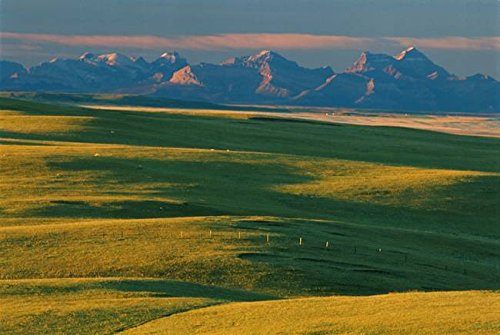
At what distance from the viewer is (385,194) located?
80.0m

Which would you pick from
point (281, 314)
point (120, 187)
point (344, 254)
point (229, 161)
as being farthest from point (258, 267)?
point (229, 161)

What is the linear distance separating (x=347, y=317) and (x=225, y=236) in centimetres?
2114

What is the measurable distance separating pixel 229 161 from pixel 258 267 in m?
45.5

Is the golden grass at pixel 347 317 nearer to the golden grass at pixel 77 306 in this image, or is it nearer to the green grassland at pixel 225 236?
the green grassland at pixel 225 236

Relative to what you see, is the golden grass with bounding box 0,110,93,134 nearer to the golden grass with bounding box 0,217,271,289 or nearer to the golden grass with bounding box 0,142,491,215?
the golden grass with bounding box 0,142,491,215

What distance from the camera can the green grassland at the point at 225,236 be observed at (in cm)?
3491

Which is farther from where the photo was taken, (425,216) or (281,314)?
(425,216)

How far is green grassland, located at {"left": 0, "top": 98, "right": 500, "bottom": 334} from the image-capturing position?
34906mm

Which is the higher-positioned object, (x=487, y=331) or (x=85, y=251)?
(x=487, y=331)

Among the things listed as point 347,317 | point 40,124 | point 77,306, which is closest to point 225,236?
point 77,306

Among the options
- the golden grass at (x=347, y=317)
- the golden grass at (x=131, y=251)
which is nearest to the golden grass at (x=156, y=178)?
the golden grass at (x=131, y=251)

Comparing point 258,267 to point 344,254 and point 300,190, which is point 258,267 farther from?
point 300,190

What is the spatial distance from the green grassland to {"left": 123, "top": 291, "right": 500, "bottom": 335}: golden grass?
0.12 meters

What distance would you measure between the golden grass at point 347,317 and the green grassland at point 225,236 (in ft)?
0.41
